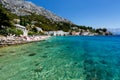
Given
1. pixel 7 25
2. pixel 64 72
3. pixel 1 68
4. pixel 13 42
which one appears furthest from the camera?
pixel 7 25

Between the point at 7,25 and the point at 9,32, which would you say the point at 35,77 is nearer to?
the point at 9,32

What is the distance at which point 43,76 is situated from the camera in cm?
1583

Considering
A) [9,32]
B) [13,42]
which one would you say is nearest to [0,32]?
[9,32]

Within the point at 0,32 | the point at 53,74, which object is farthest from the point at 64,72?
the point at 0,32

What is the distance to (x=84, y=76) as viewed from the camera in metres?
15.9

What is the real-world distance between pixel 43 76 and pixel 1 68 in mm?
5506

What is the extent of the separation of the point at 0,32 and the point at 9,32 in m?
3.86

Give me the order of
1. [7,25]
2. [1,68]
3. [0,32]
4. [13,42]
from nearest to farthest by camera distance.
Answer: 1. [1,68]
2. [13,42]
3. [0,32]
4. [7,25]

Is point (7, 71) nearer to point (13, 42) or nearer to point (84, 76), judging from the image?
point (84, 76)

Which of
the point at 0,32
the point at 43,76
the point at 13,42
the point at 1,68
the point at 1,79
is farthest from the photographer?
the point at 0,32

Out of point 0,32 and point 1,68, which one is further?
point 0,32

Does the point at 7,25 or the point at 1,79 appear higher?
the point at 7,25

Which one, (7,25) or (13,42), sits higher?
(7,25)

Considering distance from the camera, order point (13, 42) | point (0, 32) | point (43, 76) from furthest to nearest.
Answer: point (0, 32) → point (13, 42) → point (43, 76)
